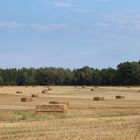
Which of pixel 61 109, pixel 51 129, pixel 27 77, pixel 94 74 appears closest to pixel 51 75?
pixel 27 77

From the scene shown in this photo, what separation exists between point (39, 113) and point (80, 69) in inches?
6373

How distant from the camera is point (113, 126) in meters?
21.8

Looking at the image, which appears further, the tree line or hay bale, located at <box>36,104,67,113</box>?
the tree line

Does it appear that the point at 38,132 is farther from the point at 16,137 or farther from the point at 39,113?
the point at 39,113

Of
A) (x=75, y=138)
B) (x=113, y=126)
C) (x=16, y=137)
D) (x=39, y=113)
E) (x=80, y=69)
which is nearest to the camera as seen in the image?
(x=75, y=138)

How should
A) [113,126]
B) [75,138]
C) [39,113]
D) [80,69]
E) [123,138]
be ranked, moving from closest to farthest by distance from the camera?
1. [123,138]
2. [75,138]
3. [113,126]
4. [39,113]
5. [80,69]

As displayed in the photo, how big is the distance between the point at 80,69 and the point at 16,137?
176m

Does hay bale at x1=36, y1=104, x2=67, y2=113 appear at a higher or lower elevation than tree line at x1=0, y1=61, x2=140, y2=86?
lower

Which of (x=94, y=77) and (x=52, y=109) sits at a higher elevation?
(x=94, y=77)

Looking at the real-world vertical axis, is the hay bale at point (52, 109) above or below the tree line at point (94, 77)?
below

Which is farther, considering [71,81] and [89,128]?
[71,81]

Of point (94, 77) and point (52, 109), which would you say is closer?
point (52, 109)

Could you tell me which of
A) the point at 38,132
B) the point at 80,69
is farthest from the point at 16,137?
the point at 80,69

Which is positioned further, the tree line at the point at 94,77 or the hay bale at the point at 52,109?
the tree line at the point at 94,77
